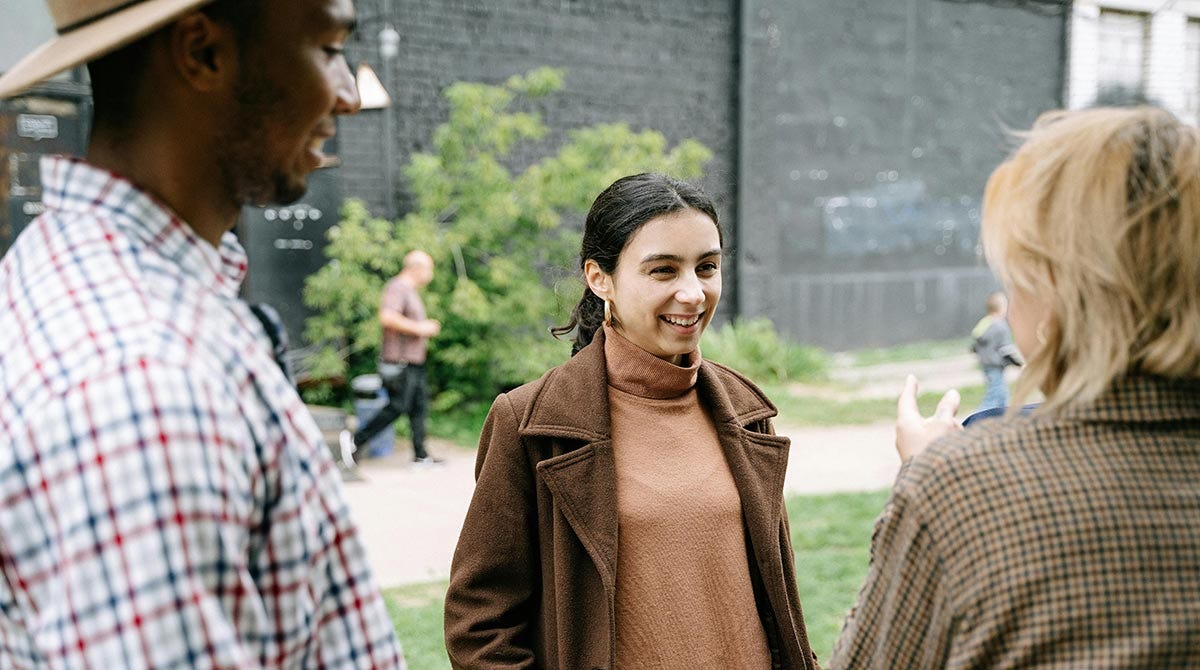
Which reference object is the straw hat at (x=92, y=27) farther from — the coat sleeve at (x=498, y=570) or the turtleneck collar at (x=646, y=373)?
the turtleneck collar at (x=646, y=373)

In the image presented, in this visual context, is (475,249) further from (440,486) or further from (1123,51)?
(1123,51)

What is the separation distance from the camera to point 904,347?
17328 millimetres

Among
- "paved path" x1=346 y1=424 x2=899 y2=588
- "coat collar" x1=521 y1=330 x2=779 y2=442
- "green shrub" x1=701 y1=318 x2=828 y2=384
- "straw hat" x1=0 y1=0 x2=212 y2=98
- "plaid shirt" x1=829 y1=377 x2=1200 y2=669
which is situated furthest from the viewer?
"green shrub" x1=701 y1=318 x2=828 y2=384

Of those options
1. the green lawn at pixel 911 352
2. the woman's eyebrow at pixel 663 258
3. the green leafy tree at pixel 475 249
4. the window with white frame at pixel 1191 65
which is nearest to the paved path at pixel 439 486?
the green leafy tree at pixel 475 249

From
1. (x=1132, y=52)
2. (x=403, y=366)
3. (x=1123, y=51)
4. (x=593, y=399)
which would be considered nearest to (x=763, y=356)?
(x=403, y=366)

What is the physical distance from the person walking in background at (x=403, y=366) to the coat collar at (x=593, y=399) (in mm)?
6888

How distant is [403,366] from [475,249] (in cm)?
217

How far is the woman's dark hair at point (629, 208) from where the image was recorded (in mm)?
2527

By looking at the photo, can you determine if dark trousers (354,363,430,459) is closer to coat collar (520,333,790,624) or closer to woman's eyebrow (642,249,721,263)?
coat collar (520,333,790,624)

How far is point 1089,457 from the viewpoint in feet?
4.37

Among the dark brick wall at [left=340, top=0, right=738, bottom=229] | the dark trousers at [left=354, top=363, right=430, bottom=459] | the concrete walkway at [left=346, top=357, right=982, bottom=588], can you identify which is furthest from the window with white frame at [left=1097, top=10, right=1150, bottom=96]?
the dark trousers at [left=354, top=363, right=430, bottom=459]

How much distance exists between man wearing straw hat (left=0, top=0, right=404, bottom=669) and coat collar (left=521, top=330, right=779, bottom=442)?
1.14 metres

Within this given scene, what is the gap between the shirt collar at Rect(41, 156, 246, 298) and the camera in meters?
1.10

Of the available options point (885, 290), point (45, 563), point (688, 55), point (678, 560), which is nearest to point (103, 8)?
point (45, 563)
